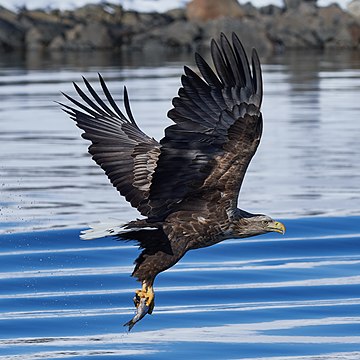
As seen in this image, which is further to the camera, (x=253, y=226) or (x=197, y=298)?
(x=197, y=298)

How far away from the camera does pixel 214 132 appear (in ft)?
20.9

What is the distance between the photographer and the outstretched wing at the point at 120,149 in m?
7.24

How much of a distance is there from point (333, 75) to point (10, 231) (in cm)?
1647

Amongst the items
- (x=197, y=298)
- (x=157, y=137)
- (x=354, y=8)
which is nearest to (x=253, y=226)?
(x=197, y=298)

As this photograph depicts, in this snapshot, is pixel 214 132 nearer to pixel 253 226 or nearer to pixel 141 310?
pixel 253 226

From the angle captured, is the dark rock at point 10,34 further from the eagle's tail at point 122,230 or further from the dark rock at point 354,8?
the eagle's tail at point 122,230

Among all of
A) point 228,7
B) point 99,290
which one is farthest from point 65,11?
point 99,290

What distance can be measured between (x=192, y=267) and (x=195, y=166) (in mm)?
2694

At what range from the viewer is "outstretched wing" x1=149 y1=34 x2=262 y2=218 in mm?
6141

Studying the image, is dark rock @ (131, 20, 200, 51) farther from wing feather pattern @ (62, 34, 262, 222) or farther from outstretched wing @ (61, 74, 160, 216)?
wing feather pattern @ (62, 34, 262, 222)

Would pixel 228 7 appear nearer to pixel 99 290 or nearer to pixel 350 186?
pixel 350 186

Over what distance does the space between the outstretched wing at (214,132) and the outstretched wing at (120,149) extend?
0.50 metres

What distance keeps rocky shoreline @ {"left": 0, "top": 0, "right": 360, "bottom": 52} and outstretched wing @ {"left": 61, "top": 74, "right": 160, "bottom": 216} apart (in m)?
28.0

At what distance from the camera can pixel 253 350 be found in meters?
6.89
